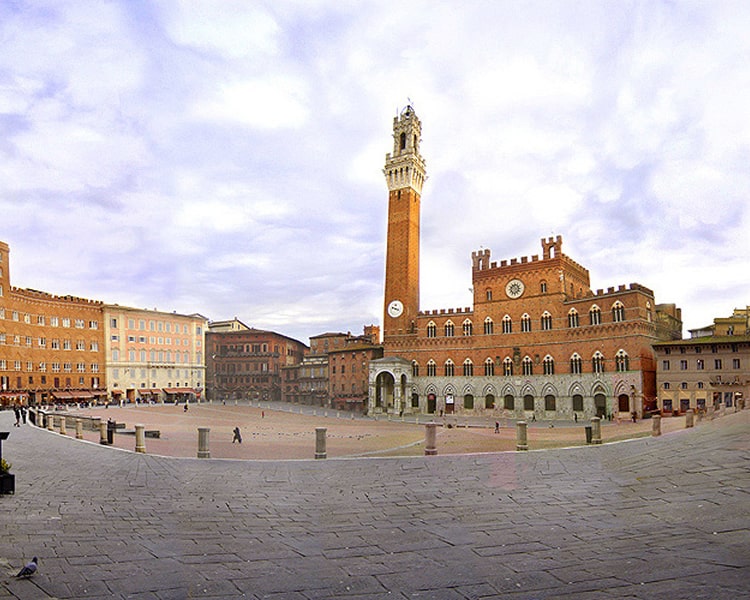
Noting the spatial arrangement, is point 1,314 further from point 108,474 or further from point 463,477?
point 463,477

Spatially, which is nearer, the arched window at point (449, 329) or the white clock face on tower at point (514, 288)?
the white clock face on tower at point (514, 288)

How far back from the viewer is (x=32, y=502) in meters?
11.2

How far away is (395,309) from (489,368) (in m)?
13.0

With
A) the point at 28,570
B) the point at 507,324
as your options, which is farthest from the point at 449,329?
the point at 28,570

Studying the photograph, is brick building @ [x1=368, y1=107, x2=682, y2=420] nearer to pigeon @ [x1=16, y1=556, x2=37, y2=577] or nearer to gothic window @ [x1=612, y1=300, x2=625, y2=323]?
gothic window @ [x1=612, y1=300, x2=625, y2=323]

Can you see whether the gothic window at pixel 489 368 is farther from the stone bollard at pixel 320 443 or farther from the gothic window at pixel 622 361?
the stone bollard at pixel 320 443

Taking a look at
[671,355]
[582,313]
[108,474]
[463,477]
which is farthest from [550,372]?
[108,474]

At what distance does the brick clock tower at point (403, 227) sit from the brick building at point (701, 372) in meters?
26.6

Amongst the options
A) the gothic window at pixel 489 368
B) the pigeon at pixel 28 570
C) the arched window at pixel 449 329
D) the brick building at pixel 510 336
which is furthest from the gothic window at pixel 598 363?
the pigeon at pixel 28 570

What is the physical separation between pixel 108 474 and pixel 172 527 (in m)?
6.77

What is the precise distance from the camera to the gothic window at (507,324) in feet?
184

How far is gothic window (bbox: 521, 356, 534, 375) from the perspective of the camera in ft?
178

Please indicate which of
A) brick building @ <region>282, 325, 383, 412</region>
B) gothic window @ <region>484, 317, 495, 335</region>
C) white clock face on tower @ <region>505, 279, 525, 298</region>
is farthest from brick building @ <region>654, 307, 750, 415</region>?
brick building @ <region>282, 325, 383, 412</region>

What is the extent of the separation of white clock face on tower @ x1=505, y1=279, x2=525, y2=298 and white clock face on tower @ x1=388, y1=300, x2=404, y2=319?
41.1ft
